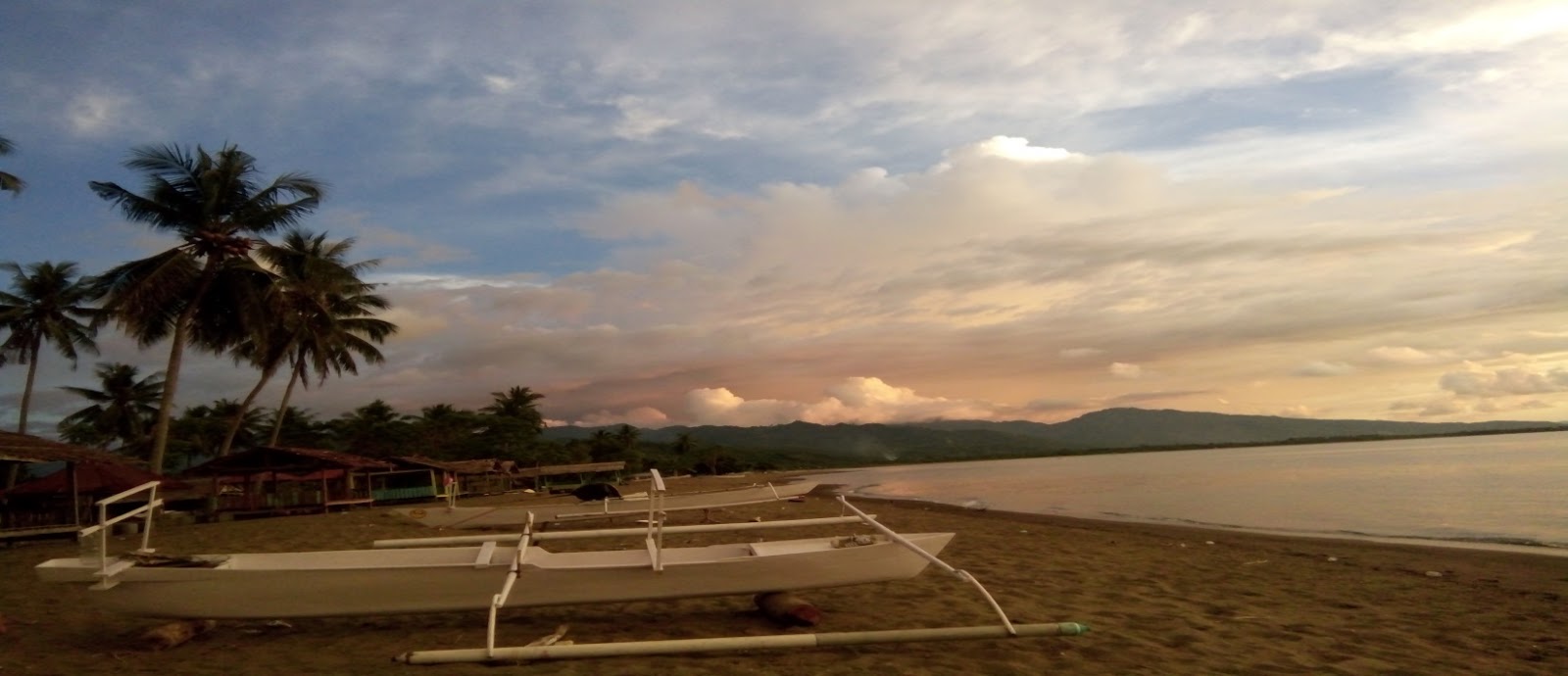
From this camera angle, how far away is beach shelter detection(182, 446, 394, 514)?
19.2 metres

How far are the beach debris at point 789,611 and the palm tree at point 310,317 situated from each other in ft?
61.0

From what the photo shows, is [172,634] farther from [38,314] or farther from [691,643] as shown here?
[38,314]

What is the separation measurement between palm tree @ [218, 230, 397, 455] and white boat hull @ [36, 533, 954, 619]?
16428 mm

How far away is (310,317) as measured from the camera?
25062 mm

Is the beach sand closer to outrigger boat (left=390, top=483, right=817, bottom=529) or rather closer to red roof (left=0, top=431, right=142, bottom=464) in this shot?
red roof (left=0, top=431, right=142, bottom=464)

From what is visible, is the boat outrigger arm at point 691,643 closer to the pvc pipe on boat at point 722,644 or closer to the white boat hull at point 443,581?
the pvc pipe on boat at point 722,644

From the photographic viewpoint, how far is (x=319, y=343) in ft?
86.9

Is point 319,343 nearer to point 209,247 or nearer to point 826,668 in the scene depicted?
point 209,247

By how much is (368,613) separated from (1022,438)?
667 ft

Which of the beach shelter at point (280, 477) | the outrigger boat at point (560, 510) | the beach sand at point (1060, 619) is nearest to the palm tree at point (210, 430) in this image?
the beach shelter at point (280, 477)

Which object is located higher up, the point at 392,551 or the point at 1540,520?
the point at 392,551

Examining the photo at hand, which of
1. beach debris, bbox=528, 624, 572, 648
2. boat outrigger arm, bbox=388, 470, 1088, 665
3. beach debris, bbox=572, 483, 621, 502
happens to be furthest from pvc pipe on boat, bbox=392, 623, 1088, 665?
beach debris, bbox=572, 483, 621, 502

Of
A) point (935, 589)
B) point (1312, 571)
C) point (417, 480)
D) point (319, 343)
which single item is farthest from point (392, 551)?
point (417, 480)

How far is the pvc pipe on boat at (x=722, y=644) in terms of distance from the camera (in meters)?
5.24
